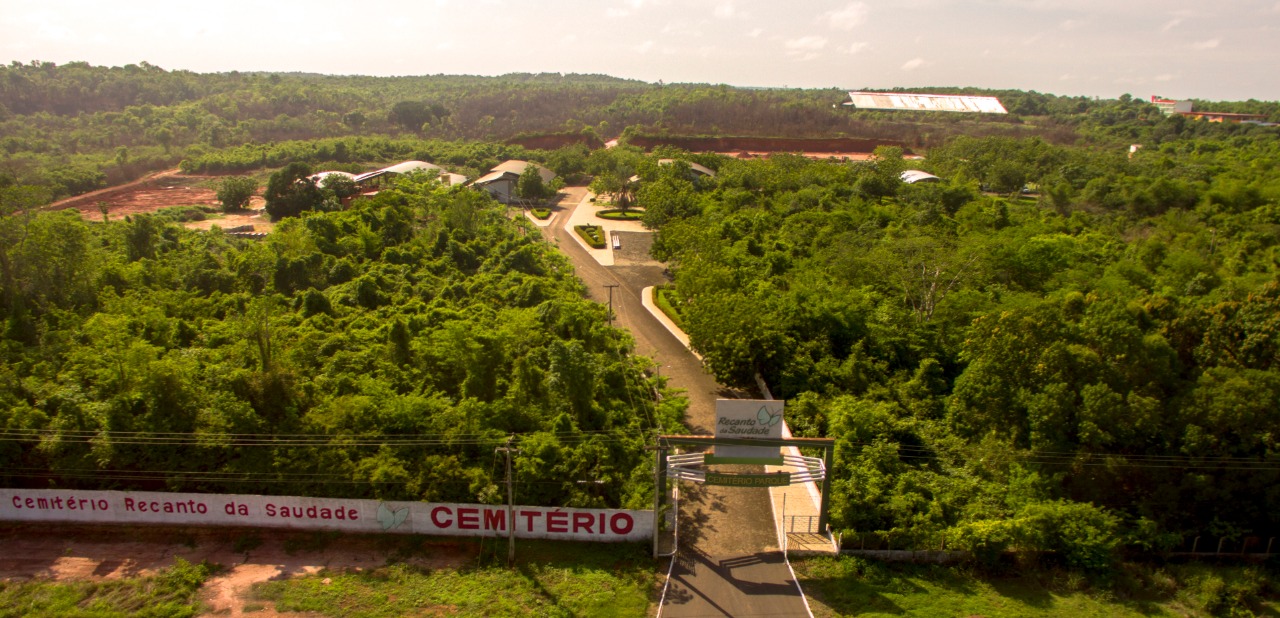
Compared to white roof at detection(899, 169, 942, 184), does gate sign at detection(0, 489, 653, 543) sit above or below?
below

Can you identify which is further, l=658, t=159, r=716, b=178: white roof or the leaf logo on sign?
l=658, t=159, r=716, b=178: white roof

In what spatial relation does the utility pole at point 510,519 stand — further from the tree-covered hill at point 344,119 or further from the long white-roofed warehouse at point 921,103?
the long white-roofed warehouse at point 921,103

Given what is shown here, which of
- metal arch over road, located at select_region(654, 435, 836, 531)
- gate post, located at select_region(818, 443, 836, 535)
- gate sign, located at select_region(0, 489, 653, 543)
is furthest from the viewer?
gate sign, located at select_region(0, 489, 653, 543)

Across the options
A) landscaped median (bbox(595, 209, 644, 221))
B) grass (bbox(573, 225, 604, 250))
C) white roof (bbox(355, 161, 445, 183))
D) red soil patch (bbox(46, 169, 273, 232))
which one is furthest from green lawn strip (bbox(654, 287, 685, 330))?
white roof (bbox(355, 161, 445, 183))

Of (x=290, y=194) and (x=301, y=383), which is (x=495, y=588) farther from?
(x=290, y=194)

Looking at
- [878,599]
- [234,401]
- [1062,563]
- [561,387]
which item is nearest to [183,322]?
[234,401]

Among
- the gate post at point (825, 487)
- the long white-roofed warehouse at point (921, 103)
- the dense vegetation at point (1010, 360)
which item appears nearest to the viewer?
the gate post at point (825, 487)

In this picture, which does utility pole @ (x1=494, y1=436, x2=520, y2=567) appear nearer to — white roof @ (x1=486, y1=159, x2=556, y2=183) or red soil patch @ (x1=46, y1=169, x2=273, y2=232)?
red soil patch @ (x1=46, y1=169, x2=273, y2=232)

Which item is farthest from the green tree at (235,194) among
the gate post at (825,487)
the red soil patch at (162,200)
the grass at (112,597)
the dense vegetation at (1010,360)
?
the gate post at (825,487)
